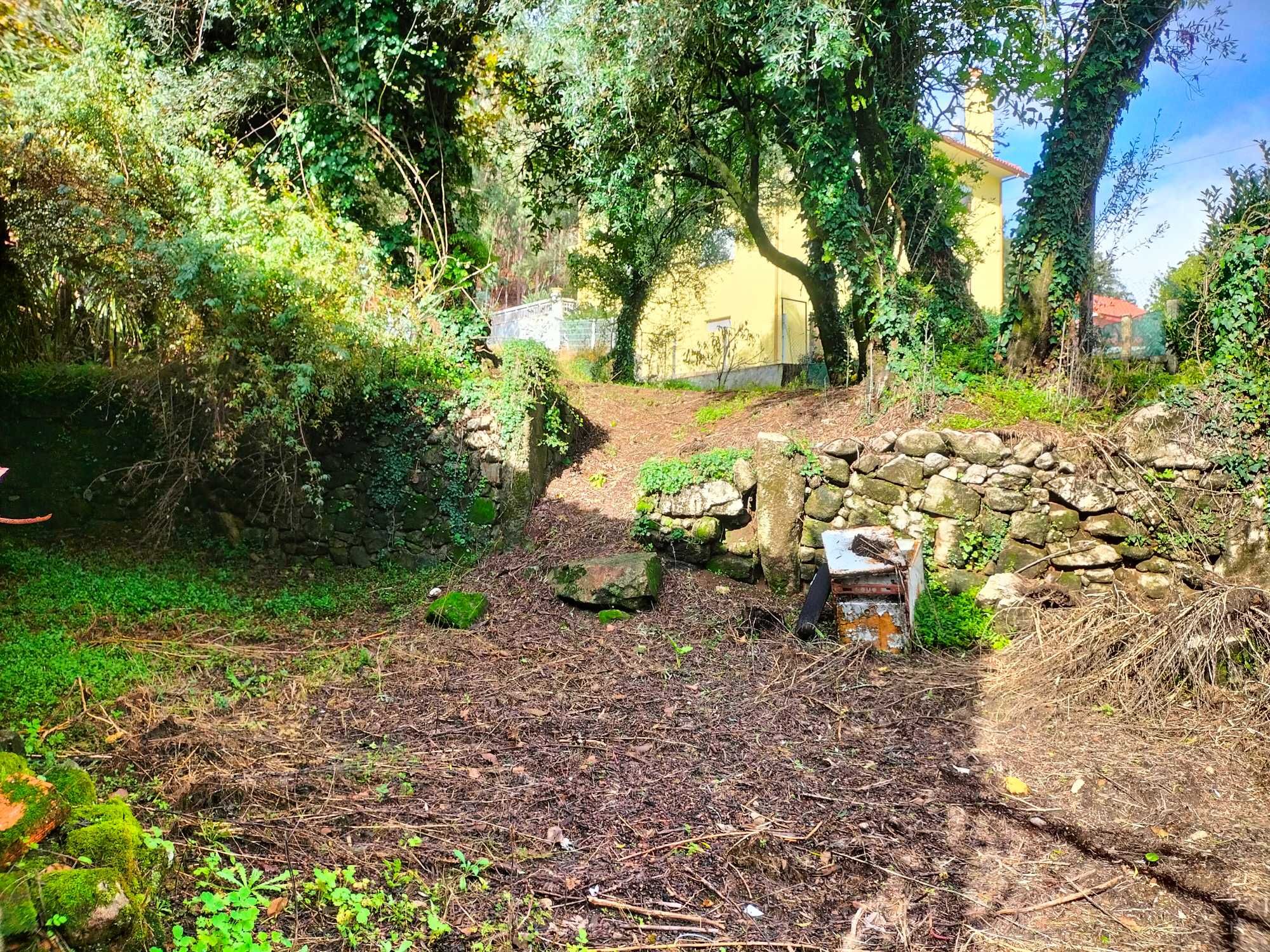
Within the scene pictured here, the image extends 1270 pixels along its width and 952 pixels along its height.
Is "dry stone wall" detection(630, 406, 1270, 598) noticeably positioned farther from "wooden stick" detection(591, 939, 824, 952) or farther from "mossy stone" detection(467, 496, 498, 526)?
"wooden stick" detection(591, 939, 824, 952)

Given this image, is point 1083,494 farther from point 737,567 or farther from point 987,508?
point 737,567

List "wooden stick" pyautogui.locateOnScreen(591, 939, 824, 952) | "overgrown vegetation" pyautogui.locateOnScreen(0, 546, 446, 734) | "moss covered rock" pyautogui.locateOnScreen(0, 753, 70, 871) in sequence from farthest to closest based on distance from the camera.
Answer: "overgrown vegetation" pyautogui.locateOnScreen(0, 546, 446, 734) → "wooden stick" pyautogui.locateOnScreen(591, 939, 824, 952) → "moss covered rock" pyautogui.locateOnScreen(0, 753, 70, 871)

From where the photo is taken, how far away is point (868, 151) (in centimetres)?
830

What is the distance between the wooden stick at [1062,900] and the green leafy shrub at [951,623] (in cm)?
266

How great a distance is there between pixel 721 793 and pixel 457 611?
3127 mm

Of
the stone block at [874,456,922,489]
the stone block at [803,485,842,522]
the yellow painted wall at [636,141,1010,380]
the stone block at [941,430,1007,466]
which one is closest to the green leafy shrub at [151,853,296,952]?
the stone block at [803,485,842,522]

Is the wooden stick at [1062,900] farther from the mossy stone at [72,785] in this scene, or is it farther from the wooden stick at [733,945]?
the mossy stone at [72,785]

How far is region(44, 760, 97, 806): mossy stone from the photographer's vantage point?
96.4 inches

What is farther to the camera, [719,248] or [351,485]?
[719,248]

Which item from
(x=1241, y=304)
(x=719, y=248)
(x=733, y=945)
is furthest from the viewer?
(x=719, y=248)

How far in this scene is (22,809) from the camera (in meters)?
2.16

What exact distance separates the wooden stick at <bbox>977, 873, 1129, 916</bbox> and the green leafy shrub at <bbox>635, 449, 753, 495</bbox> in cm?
439

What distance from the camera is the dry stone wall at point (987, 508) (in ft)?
19.0

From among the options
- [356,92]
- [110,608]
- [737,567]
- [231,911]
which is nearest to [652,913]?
[231,911]
